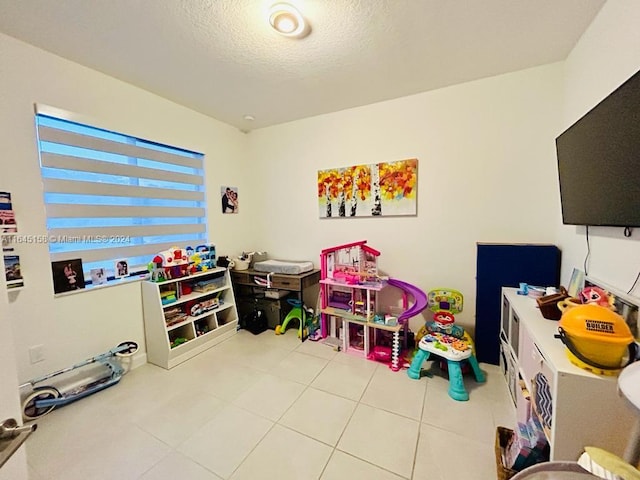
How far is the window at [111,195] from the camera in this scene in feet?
6.32

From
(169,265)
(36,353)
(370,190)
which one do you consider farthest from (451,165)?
(36,353)

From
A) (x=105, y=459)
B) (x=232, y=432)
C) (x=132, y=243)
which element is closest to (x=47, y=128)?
(x=132, y=243)

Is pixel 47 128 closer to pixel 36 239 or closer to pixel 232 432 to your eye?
pixel 36 239

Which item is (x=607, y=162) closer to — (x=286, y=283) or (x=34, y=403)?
(x=286, y=283)

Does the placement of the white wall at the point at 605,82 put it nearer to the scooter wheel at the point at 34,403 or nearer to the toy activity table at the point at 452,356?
the toy activity table at the point at 452,356

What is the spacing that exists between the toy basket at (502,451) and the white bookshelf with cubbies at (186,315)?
2.46 m

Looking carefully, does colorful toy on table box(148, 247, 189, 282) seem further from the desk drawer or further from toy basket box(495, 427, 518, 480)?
toy basket box(495, 427, 518, 480)

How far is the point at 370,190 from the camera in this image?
2.77m

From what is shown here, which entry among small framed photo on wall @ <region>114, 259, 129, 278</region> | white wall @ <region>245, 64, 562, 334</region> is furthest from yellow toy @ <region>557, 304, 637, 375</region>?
small framed photo on wall @ <region>114, 259, 129, 278</region>

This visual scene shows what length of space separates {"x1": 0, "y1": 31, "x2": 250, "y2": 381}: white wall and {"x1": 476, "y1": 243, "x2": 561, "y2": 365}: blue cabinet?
3131 millimetres

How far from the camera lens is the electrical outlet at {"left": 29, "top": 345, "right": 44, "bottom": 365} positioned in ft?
5.88

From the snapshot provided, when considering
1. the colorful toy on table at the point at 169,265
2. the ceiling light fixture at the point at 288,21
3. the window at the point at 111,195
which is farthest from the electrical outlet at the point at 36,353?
the ceiling light fixture at the point at 288,21

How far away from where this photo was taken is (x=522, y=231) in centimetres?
224

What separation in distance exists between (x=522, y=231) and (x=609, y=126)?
3.97ft
